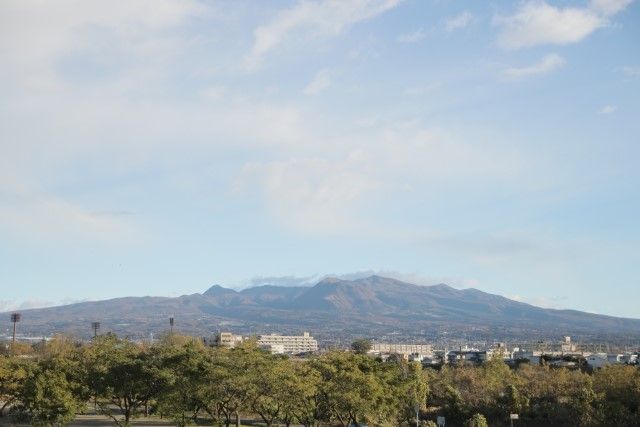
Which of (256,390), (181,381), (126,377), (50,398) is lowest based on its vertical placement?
(50,398)

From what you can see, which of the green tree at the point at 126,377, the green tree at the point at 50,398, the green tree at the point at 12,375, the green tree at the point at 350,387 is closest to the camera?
the green tree at the point at 350,387

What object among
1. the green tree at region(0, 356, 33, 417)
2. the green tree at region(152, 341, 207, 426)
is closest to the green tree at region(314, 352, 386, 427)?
the green tree at region(152, 341, 207, 426)

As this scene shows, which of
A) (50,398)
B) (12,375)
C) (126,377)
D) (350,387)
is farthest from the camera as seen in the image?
(12,375)

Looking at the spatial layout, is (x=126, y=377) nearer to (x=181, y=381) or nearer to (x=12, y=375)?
(x=181, y=381)

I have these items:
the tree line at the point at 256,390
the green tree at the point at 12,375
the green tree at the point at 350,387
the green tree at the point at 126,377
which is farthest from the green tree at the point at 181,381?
the green tree at the point at 12,375

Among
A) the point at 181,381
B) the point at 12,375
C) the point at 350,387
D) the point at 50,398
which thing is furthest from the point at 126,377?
the point at 350,387

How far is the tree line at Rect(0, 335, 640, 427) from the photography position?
125ft

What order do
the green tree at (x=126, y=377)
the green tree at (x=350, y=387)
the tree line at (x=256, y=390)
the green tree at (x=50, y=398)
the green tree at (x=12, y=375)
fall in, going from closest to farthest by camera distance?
the tree line at (x=256, y=390), the green tree at (x=350, y=387), the green tree at (x=50, y=398), the green tree at (x=126, y=377), the green tree at (x=12, y=375)

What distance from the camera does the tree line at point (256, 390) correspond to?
125ft

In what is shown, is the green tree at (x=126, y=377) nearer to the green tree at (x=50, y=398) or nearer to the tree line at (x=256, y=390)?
the tree line at (x=256, y=390)

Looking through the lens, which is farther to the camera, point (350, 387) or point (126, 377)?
point (126, 377)

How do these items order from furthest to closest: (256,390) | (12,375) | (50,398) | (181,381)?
(12,375)
(50,398)
(181,381)
(256,390)

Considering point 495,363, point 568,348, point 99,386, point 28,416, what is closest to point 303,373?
point 99,386

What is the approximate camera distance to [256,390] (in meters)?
37.2
